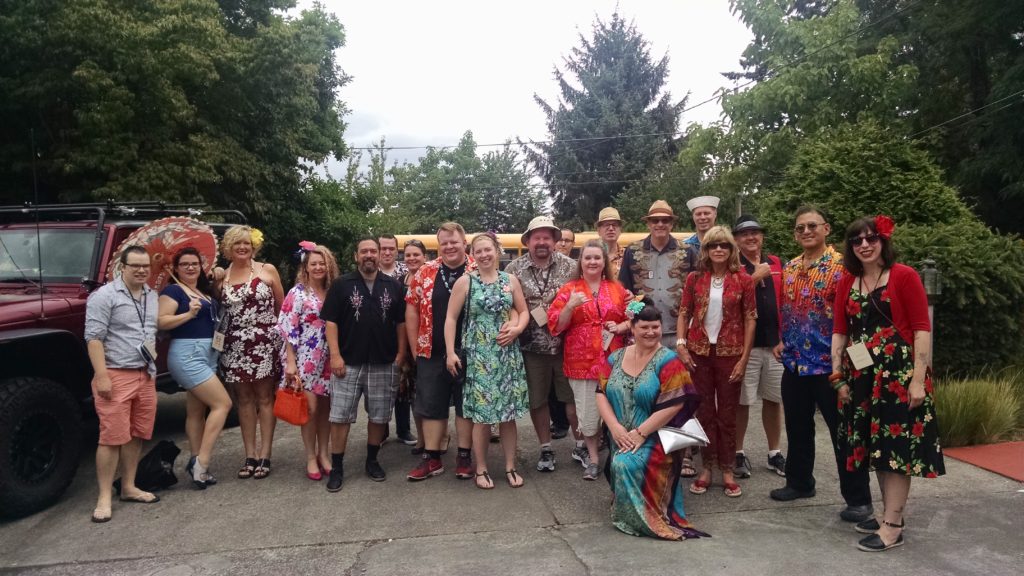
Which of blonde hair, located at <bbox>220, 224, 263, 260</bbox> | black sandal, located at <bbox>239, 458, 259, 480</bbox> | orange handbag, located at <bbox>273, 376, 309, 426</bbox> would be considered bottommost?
black sandal, located at <bbox>239, 458, 259, 480</bbox>

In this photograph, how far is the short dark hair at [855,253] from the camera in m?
3.87

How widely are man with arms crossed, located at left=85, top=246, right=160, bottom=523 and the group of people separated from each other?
0.04 feet

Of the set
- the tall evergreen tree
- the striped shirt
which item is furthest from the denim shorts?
the tall evergreen tree

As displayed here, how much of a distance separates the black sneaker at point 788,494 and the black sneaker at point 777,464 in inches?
20.4

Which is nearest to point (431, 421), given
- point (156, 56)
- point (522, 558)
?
point (522, 558)

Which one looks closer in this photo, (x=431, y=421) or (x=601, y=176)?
(x=431, y=421)

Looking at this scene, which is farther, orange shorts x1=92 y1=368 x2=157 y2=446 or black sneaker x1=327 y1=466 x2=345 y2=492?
black sneaker x1=327 y1=466 x2=345 y2=492

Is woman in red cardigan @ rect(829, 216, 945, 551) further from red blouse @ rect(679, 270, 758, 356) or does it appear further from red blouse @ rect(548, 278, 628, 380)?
red blouse @ rect(548, 278, 628, 380)

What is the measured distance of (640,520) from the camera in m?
3.99

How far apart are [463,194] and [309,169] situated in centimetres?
2056

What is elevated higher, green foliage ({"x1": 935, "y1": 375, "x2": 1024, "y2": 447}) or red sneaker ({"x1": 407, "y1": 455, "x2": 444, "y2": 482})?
green foliage ({"x1": 935, "y1": 375, "x2": 1024, "y2": 447})

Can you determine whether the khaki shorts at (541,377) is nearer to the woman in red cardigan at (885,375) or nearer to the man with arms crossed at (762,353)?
the man with arms crossed at (762,353)

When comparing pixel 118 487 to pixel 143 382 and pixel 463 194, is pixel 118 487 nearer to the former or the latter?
pixel 143 382

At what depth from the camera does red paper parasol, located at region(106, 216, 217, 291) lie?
5129 millimetres
